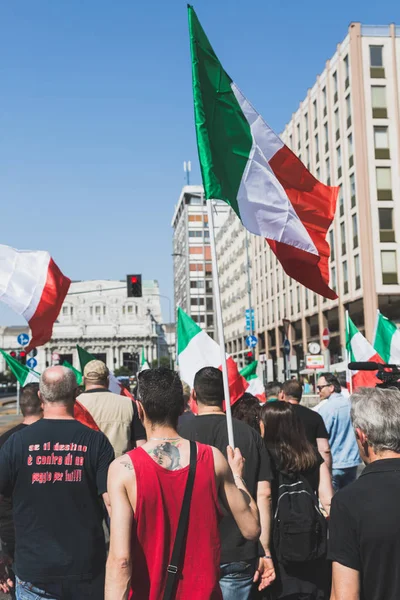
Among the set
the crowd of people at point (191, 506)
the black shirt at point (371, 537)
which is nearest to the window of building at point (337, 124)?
the crowd of people at point (191, 506)

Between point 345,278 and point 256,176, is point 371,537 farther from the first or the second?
point 345,278

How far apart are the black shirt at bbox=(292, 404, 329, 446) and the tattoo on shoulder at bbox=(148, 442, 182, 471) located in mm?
3520

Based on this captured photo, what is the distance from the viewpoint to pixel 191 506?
3.06 metres

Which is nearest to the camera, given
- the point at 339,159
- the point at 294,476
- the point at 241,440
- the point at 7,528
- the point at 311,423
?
the point at 241,440

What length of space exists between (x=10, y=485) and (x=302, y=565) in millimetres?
1985

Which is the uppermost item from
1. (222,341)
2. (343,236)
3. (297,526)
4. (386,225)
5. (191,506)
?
(343,236)

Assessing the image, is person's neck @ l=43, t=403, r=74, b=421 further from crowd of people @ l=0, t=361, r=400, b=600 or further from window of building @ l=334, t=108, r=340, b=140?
window of building @ l=334, t=108, r=340, b=140

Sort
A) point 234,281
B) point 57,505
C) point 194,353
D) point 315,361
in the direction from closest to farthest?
point 57,505 → point 194,353 → point 315,361 → point 234,281

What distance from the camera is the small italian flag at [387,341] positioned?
11703 mm

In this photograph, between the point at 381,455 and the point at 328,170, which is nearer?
the point at 381,455

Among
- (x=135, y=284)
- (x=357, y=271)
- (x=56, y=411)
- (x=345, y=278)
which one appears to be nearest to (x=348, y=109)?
(x=357, y=271)

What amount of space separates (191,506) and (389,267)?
40.1m

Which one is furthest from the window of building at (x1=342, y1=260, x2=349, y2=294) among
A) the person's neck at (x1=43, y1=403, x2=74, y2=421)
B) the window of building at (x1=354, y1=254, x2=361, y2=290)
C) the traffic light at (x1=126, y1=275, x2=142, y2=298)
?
the person's neck at (x1=43, y1=403, x2=74, y2=421)

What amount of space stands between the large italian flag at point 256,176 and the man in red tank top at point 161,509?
1.90 metres
